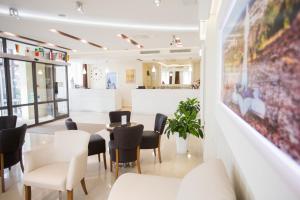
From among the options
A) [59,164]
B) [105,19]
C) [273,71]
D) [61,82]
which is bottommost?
[59,164]

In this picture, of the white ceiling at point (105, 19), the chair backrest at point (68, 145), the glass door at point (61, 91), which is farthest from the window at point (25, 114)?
the chair backrest at point (68, 145)

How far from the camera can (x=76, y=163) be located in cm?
227

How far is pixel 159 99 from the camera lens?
8.82 m

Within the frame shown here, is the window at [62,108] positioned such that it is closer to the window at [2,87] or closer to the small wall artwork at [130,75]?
the window at [2,87]

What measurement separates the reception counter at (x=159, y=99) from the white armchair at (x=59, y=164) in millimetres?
6253

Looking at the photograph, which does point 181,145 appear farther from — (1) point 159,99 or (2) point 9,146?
(1) point 159,99

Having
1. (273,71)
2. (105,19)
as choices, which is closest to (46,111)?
(105,19)

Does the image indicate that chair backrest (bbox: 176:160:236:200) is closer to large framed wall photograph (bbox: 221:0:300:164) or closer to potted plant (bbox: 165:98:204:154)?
large framed wall photograph (bbox: 221:0:300:164)

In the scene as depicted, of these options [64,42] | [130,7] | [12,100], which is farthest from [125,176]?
[64,42]

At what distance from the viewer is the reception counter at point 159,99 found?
859 cm

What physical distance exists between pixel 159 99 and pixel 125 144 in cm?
599

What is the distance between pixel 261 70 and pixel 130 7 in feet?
11.9

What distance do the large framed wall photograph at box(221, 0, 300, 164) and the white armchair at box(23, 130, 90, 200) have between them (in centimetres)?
200

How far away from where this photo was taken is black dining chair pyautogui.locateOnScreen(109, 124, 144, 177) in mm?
2883
